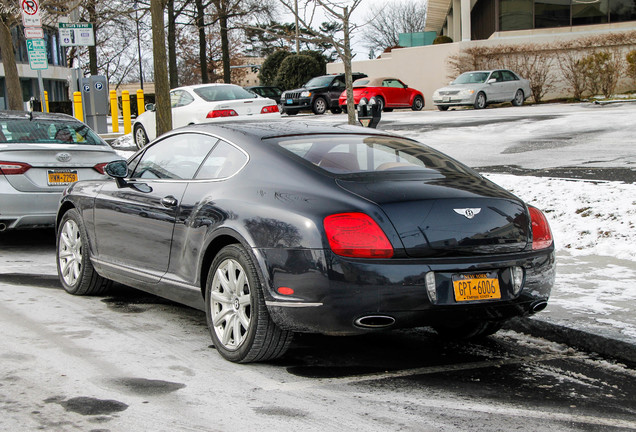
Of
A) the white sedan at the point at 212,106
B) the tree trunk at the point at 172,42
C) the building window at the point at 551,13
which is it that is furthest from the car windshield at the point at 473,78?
the tree trunk at the point at 172,42

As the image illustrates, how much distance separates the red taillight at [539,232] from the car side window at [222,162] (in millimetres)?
1793

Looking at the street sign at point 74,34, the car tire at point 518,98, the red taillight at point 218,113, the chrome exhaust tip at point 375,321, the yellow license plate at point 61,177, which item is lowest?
the chrome exhaust tip at point 375,321

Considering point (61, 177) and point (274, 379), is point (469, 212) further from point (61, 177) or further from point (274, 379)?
Answer: point (61, 177)

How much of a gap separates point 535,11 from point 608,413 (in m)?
33.3

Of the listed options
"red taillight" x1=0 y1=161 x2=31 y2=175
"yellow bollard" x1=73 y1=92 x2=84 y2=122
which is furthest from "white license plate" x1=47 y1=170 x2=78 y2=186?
"yellow bollard" x1=73 y1=92 x2=84 y2=122

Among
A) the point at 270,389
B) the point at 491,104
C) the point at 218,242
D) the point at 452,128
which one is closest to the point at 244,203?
the point at 218,242

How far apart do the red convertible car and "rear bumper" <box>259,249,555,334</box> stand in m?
25.8

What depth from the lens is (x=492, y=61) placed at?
3309 centimetres

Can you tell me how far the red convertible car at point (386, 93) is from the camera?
30.4 m

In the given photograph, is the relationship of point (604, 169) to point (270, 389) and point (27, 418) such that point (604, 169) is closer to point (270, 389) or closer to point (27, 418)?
point (270, 389)

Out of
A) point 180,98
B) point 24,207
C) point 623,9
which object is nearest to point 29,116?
point 24,207

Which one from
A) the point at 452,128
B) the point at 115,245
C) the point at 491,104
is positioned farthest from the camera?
the point at 491,104

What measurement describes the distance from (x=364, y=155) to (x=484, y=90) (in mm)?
24738

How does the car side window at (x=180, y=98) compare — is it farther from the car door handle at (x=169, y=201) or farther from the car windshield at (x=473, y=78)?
the car door handle at (x=169, y=201)
